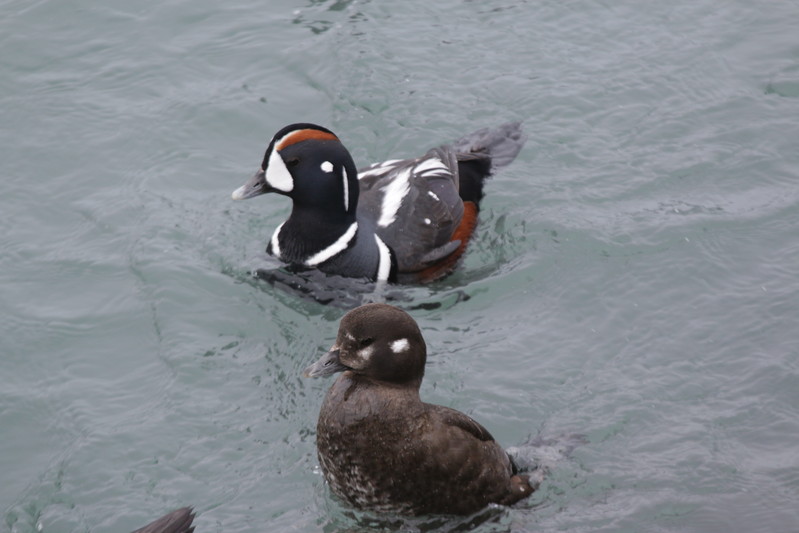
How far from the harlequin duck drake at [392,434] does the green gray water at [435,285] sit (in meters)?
0.34

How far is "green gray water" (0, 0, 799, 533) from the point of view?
676 centimetres

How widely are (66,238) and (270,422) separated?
286 cm

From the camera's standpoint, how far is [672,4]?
11773 mm

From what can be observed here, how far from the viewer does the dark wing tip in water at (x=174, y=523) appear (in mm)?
5836

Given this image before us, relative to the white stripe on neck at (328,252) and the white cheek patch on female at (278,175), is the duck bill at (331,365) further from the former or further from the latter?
the white cheek patch on female at (278,175)

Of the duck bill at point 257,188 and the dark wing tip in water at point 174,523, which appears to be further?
the duck bill at point 257,188

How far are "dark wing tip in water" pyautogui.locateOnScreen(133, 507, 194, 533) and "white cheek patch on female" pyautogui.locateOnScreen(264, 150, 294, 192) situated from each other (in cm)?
326

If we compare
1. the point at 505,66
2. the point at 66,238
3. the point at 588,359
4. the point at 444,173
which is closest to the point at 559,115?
the point at 505,66

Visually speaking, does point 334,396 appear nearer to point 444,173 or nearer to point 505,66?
point 444,173

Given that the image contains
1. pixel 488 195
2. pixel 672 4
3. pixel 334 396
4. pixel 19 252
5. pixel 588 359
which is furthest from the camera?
pixel 672 4

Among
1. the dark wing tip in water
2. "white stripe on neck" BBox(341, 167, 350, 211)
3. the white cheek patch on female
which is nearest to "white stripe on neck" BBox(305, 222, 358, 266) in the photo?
"white stripe on neck" BBox(341, 167, 350, 211)

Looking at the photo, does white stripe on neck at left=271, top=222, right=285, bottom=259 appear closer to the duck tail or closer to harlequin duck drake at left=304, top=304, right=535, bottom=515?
the duck tail

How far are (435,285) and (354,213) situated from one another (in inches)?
33.7

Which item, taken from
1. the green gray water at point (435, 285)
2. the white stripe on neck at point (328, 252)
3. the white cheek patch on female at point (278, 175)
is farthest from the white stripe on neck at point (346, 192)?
the green gray water at point (435, 285)
